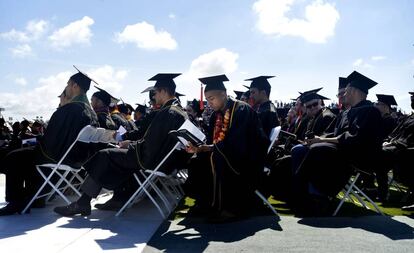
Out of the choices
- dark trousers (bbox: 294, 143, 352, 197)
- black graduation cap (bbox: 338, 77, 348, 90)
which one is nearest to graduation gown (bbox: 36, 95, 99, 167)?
dark trousers (bbox: 294, 143, 352, 197)

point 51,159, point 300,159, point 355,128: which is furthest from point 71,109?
point 355,128

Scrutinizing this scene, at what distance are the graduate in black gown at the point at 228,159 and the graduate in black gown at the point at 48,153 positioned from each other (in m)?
1.80

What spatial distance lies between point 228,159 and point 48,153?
2.63 m

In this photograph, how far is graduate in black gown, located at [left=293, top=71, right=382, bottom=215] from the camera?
550cm

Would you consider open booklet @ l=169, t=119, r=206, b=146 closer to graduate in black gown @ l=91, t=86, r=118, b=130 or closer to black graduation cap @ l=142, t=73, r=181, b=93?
black graduation cap @ l=142, t=73, r=181, b=93

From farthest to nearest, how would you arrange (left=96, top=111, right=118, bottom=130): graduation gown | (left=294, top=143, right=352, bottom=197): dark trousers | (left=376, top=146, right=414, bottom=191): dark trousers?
(left=96, top=111, right=118, bottom=130): graduation gown, (left=376, top=146, right=414, bottom=191): dark trousers, (left=294, top=143, right=352, bottom=197): dark trousers

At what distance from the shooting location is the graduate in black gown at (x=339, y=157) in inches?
216

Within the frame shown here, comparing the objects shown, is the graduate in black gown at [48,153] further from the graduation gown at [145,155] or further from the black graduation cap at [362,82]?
the black graduation cap at [362,82]

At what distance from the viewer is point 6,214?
5.61 m

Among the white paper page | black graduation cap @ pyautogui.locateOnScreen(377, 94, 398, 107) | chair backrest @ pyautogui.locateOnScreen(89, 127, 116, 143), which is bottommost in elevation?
chair backrest @ pyautogui.locateOnScreen(89, 127, 116, 143)

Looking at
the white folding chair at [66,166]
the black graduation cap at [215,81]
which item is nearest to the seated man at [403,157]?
the black graduation cap at [215,81]

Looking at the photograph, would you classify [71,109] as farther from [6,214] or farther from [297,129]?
[297,129]

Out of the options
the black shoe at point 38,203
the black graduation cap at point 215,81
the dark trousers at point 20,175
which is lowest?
the black shoe at point 38,203

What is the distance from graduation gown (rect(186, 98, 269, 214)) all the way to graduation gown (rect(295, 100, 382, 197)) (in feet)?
2.47
